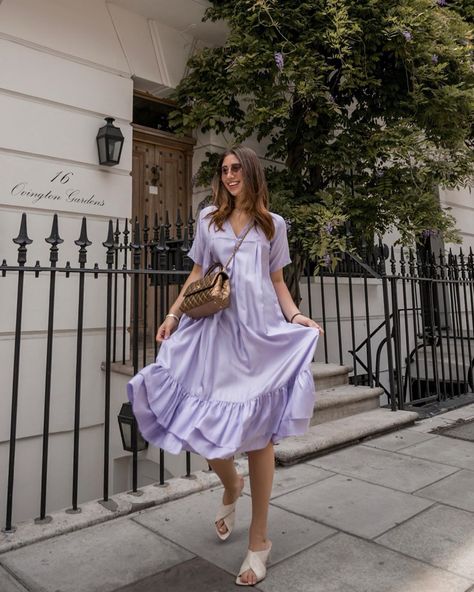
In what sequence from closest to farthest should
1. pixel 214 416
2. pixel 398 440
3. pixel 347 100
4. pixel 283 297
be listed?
pixel 214 416 → pixel 283 297 → pixel 398 440 → pixel 347 100

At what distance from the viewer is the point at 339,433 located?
409 cm

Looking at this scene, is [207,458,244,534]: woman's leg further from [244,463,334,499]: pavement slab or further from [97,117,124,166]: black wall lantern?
[97,117,124,166]: black wall lantern

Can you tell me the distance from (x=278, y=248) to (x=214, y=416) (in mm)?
839

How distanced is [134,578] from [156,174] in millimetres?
5202

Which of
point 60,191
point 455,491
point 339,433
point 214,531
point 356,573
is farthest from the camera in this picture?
point 60,191

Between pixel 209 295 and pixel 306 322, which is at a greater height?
pixel 209 295

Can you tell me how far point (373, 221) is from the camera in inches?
220

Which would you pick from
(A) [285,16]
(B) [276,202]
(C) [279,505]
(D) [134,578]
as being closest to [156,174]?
(B) [276,202]

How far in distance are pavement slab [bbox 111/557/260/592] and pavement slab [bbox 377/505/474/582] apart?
848 mm

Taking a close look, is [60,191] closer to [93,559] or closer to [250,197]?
[250,197]

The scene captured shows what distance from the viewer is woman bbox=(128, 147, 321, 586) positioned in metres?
1.97

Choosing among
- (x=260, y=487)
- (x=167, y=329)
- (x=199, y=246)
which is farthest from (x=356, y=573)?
(x=199, y=246)

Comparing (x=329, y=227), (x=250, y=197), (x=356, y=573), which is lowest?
(x=356, y=573)

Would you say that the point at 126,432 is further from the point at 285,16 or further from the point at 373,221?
the point at 285,16
